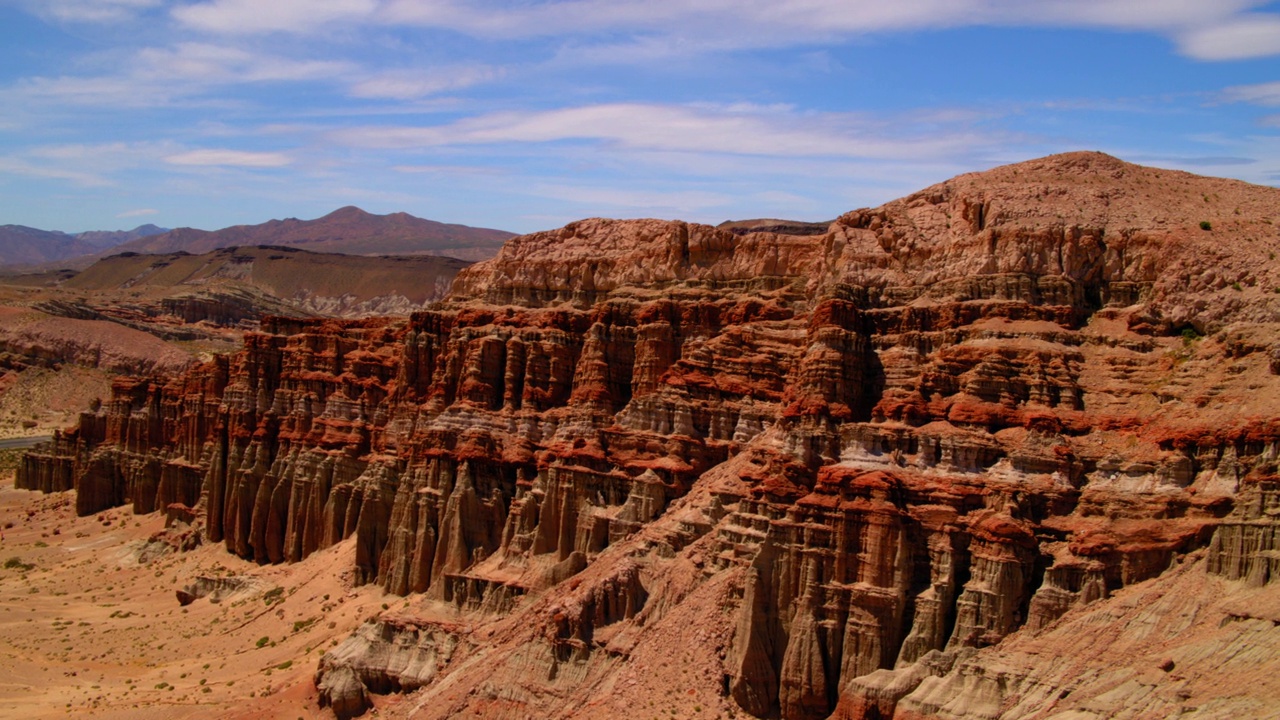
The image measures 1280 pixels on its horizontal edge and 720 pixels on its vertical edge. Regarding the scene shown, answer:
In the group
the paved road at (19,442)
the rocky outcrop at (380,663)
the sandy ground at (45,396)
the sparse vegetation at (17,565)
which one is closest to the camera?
the rocky outcrop at (380,663)

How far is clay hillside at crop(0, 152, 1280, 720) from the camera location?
41.2m

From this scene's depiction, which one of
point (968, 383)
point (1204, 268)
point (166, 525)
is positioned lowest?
point (166, 525)

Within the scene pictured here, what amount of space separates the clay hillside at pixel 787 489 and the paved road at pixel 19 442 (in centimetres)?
6072

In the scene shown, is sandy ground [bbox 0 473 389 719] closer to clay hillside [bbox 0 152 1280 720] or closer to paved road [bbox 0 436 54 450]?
clay hillside [bbox 0 152 1280 720]

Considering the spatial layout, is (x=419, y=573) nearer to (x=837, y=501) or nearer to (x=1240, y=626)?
(x=837, y=501)

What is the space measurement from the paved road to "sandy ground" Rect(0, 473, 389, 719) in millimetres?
48430

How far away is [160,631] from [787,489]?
Result: 42848mm

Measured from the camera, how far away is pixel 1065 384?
153 feet

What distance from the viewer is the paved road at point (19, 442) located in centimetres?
13962

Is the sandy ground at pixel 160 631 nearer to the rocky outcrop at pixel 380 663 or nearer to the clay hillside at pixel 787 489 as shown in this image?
the clay hillside at pixel 787 489

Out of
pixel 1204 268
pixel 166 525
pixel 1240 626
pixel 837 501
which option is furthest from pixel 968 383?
pixel 166 525

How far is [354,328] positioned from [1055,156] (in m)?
48.0

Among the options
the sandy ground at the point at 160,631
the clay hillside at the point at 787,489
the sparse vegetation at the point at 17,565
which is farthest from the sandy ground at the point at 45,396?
the clay hillside at the point at 787,489

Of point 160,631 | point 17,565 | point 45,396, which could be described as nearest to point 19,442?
point 45,396
